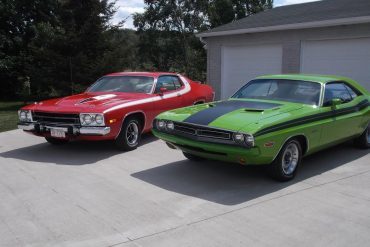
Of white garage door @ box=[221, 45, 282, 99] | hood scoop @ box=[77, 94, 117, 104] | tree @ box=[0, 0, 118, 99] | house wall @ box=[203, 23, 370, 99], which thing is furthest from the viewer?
tree @ box=[0, 0, 118, 99]

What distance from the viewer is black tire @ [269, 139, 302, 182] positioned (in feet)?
18.6

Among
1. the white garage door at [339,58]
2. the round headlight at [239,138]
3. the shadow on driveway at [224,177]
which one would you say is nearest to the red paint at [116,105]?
the shadow on driveway at [224,177]

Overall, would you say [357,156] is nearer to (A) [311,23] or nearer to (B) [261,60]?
(A) [311,23]

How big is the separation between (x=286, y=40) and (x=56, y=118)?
8.10 meters

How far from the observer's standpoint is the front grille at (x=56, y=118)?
7.23 meters

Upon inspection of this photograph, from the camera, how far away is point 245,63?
569 inches

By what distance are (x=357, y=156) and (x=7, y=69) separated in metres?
18.2

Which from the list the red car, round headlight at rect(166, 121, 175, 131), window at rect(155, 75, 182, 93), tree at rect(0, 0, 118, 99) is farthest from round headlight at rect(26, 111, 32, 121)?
tree at rect(0, 0, 118, 99)

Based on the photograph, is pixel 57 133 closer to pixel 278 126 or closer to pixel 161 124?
pixel 161 124

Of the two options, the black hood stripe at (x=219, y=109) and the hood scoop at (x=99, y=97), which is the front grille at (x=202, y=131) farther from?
the hood scoop at (x=99, y=97)

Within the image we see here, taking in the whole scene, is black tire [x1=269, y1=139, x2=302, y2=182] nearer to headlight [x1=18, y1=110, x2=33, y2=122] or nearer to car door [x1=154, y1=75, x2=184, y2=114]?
car door [x1=154, y1=75, x2=184, y2=114]

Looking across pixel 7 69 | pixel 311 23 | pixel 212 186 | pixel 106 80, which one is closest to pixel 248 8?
pixel 7 69

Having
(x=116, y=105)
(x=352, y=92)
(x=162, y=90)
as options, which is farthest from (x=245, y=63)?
(x=116, y=105)

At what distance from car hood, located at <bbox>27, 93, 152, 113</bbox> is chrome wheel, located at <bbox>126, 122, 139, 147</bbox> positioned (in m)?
0.50
